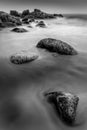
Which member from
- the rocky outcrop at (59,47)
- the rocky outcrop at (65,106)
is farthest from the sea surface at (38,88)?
the rocky outcrop at (59,47)

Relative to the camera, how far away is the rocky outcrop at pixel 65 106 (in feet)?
9.99

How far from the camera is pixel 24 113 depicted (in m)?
3.32

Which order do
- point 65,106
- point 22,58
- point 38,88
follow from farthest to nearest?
point 22,58 → point 38,88 → point 65,106

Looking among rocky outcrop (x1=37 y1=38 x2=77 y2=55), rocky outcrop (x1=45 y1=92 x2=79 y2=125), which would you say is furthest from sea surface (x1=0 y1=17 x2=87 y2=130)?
rocky outcrop (x1=37 y1=38 x2=77 y2=55)

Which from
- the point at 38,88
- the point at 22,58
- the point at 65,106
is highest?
the point at 22,58

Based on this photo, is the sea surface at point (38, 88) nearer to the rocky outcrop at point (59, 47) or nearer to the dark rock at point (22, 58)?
the dark rock at point (22, 58)

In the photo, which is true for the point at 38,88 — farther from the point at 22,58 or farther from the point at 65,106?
the point at 22,58

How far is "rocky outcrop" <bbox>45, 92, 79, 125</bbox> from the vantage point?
3045 mm

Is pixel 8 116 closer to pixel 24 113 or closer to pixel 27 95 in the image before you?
pixel 24 113

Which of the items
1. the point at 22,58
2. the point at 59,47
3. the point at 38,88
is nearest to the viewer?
the point at 38,88

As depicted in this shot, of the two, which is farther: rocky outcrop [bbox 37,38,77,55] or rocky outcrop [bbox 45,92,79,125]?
rocky outcrop [bbox 37,38,77,55]

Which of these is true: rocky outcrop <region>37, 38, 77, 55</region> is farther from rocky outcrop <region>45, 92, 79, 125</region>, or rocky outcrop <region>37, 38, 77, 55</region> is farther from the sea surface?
rocky outcrop <region>45, 92, 79, 125</region>

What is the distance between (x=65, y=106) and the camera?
315cm

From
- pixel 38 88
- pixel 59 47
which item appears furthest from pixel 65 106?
pixel 59 47
